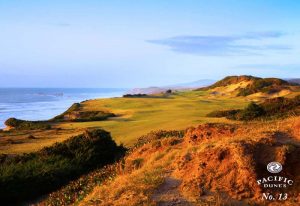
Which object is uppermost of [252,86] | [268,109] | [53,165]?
[252,86]

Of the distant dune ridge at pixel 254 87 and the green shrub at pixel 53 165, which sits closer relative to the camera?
the green shrub at pixel 53 165

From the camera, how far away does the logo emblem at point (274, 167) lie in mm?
9633

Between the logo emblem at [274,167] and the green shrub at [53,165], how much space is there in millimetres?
8184

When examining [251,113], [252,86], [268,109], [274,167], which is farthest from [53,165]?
[252,86]

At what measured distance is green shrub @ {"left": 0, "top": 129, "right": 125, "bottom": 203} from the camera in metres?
14.5

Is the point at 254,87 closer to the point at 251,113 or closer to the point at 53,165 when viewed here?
the point at 251,113

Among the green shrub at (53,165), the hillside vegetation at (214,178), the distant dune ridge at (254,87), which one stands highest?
the distant dune ridge at (254,87)

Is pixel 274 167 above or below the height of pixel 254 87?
below

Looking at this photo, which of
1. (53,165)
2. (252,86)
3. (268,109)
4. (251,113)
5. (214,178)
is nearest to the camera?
(214,178)

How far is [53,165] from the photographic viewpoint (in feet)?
55.1

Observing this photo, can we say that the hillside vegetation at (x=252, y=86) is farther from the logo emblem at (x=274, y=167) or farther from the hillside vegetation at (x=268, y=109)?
the logo emblem at (x=274, y=167)

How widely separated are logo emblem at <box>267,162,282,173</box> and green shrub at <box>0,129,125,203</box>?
818cm

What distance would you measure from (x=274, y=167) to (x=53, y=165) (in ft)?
31.3

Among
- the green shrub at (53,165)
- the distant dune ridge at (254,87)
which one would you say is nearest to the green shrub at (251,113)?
the green shrub at (53,165)
